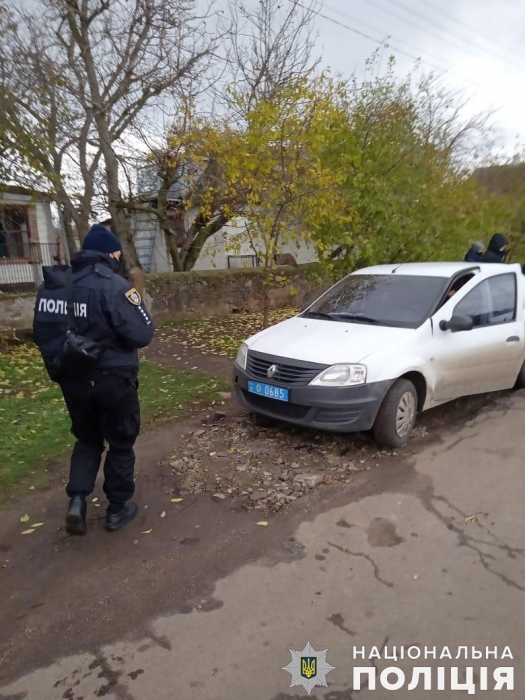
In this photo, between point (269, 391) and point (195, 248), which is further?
point (195, 248)

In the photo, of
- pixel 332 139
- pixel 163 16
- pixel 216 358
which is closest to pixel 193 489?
pixel 216 358

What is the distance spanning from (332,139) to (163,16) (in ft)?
20.1

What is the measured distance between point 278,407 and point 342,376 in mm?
666

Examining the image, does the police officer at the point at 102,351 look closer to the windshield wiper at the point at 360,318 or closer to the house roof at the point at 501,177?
the windshield wiper at the point at 360,318

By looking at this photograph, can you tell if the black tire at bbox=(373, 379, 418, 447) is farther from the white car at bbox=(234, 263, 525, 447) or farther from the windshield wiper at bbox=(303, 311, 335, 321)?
the windshield wiper at bbox=(303, 311, 335, 321)

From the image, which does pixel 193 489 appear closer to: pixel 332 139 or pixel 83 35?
pixel 332 139

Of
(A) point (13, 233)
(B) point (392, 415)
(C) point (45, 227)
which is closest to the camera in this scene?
(B) point (392, 415)

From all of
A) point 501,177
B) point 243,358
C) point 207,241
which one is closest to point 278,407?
point 243,358

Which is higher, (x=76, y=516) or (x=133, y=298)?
(x=133, y=298)

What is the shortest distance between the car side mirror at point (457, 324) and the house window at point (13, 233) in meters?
7.19

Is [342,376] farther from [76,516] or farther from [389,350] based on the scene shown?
[76,516]

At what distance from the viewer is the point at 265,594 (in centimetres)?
281

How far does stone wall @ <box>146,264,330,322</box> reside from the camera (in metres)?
11.5

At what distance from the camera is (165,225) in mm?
13781
